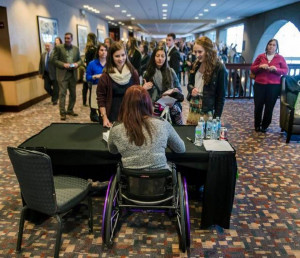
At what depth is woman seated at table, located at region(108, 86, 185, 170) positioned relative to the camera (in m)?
1.89

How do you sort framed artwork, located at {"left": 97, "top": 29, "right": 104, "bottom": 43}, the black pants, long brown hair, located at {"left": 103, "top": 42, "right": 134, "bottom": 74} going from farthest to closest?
framed artwork, located at {"left": 97, "top": 29, "right": 104, "bottom": 43} → the black pants → long brown hair, located at {"left": 103, "top": 42, "right": 134, "bottom": 74}

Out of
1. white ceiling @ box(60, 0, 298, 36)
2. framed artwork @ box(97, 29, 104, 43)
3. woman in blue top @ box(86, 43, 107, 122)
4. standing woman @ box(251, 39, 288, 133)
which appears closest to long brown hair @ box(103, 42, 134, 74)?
woman in blue top @ box(86, 43, 107, 122)

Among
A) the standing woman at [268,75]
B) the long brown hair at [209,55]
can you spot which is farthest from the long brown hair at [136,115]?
the standing woman at [268,75]

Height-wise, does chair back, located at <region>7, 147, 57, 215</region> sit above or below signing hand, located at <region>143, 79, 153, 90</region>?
below

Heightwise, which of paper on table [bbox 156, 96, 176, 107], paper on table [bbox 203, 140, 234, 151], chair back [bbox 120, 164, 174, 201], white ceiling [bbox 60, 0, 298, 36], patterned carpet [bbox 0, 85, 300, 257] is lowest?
patterned carpet [bbox 0, 85, 300, 257]

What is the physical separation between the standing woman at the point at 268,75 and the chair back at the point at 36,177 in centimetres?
380

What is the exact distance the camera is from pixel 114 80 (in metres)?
2.96

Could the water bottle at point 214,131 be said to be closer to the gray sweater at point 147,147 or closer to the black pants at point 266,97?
the gray sweater at point 147,147

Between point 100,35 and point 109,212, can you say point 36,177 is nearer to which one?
point 109,212

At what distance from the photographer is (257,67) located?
15.4 feet

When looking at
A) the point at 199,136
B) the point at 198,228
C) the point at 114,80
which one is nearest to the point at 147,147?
the point at 199,136

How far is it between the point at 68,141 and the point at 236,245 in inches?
60.0

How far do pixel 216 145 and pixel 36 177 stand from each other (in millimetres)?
1299

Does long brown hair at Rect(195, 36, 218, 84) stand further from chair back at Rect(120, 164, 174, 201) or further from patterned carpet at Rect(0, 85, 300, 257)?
chair back at Rect(120, 164, 174, 201)
